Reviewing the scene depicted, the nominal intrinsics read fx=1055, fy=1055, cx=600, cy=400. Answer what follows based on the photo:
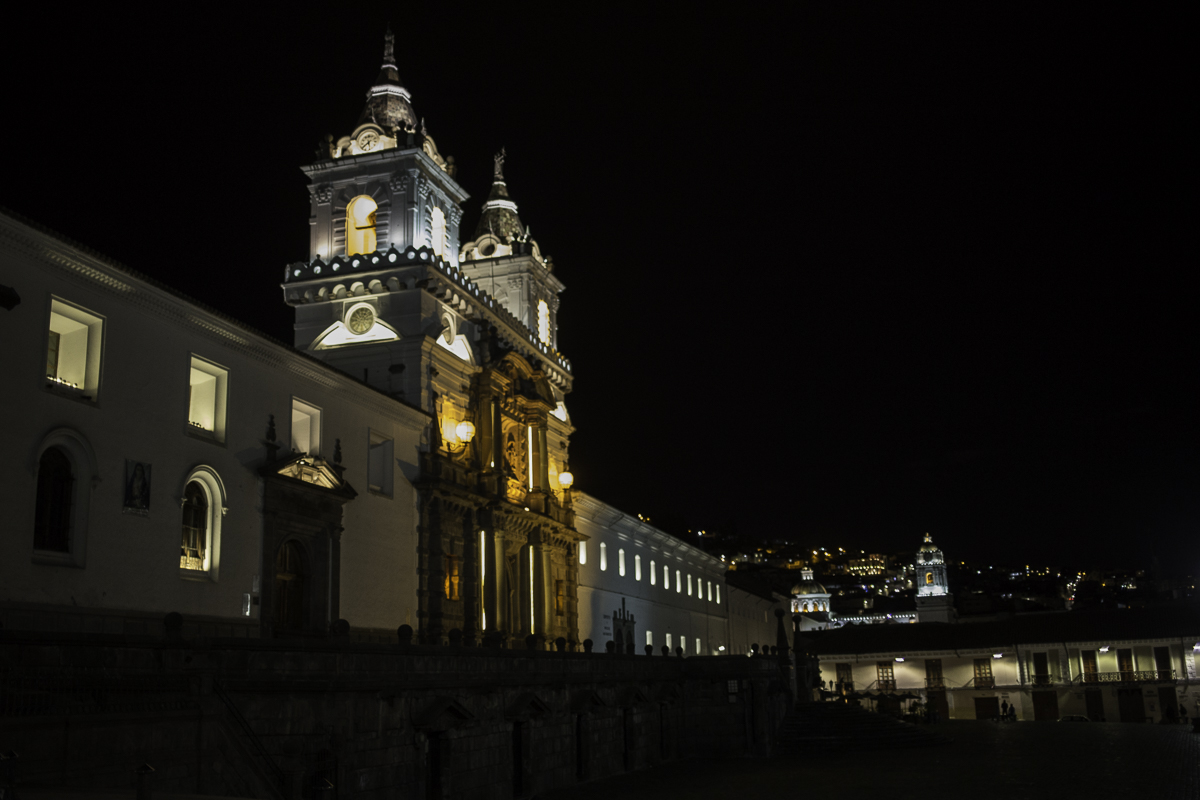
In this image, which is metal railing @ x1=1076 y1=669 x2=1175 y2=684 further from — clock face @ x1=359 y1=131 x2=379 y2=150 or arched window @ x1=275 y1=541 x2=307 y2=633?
arched window @ x1=275 y1=541 x2=307 y2=633

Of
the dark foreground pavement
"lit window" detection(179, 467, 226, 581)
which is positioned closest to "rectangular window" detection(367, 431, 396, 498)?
"lit window" detection(179, 467, 226, 581)

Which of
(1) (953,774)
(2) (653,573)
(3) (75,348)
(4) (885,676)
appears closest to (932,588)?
(4) (885,676)

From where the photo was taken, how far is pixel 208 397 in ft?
77.0

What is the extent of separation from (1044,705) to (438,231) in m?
50.0

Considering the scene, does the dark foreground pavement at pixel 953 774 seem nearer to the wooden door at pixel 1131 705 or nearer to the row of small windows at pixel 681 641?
the row of small windows at pixel 681 641

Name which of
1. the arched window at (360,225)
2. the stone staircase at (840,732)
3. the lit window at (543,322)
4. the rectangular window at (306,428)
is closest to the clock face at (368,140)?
the arched window at (360,225)

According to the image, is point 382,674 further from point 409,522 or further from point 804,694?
point 804,694

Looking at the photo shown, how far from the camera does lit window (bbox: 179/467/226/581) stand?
21859mm

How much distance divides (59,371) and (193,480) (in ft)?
12.2

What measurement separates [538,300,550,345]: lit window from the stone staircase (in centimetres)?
1888

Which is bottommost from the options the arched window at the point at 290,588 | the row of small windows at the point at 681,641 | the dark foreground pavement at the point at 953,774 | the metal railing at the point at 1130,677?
the dark foreground pavement at the point at 953,774

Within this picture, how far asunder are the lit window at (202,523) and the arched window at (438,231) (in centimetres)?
1573

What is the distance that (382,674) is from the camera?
17594 millimetres

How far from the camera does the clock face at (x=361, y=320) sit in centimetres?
3416
